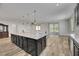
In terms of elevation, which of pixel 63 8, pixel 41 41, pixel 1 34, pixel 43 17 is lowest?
pixel 41 41

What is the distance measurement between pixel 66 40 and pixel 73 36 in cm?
13

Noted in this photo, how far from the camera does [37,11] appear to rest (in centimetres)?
151

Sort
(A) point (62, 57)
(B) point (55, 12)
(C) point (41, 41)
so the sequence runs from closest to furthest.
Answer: (B) point (55, 12) < (A) point (62, 57) < (C) point (41, 41)

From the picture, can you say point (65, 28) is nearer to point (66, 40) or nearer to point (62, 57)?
point (66, 40)

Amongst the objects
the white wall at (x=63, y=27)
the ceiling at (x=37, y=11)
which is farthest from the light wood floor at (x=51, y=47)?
the ceiling at (x=37, y=11)

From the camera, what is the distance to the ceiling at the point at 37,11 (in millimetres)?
1430

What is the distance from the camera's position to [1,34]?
1.47m

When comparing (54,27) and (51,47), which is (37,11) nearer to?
(54,27)

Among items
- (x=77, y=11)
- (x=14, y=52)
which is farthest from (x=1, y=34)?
(x=77, y=11)

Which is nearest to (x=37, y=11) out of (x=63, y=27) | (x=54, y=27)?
(x=54, y=27)

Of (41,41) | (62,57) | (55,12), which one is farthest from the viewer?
(41,41)

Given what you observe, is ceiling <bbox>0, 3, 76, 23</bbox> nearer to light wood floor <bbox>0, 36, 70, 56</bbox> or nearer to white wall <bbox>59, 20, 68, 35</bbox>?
white wall <bbox>59, 20, 68, 35</bbox>

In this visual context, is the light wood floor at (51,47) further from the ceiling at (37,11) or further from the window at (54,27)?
the ceiling at (37,11)

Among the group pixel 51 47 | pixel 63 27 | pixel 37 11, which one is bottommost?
pixel 51 47
